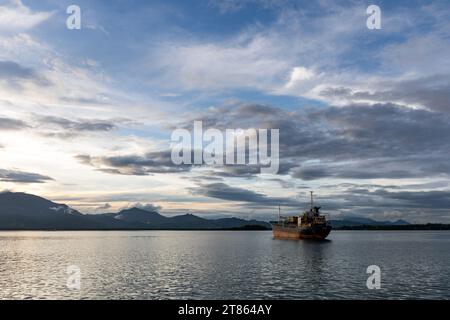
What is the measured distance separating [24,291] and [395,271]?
6069 cm

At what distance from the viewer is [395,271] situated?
247ft

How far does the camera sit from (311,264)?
85062 millimetres

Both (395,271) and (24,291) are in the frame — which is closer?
(24,291)

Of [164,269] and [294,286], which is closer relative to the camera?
[294,286]

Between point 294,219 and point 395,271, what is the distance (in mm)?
115597

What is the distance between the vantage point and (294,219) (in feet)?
625

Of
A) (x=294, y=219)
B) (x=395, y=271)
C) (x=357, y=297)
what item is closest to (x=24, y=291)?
(x=357, y=297)
